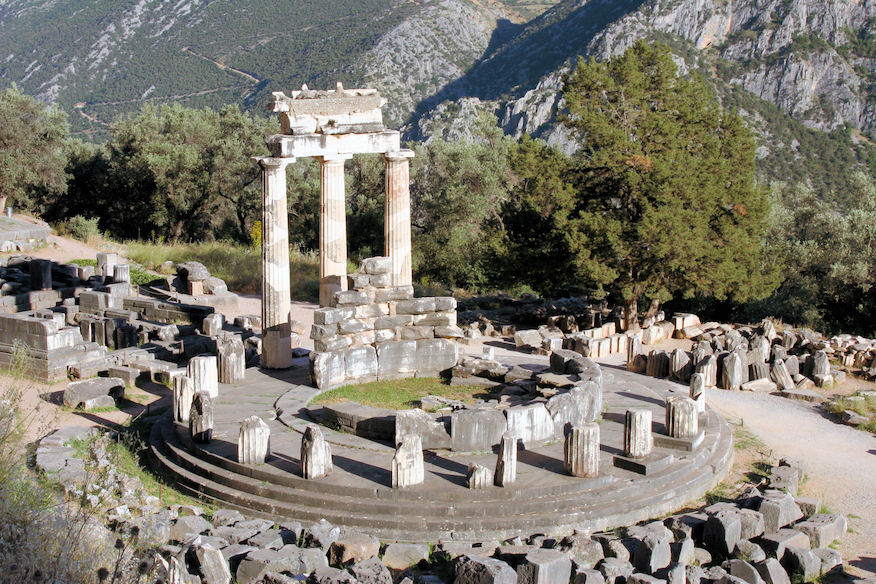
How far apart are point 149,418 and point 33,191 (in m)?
30.7

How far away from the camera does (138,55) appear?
263 feet

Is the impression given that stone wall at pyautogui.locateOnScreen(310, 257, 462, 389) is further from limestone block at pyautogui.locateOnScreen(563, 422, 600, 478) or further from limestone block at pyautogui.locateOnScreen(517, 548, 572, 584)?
limestone block at pyautogui.locateOnScreen(517, 548, 572, 584)

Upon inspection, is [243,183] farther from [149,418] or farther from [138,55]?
[138,55]

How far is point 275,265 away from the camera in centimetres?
1764

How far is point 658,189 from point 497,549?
1467 centimetres

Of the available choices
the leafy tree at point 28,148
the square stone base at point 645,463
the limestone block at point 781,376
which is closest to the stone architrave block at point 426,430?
the square stone base at point 645,463

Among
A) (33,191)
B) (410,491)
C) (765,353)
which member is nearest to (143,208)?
(33,191)

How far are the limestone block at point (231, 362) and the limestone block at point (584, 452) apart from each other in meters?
7.46

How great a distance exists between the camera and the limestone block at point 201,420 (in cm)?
1347

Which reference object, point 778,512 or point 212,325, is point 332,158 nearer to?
point 212,325

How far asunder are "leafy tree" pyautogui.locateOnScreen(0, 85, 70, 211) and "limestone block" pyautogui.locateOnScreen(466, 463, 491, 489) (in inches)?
1357

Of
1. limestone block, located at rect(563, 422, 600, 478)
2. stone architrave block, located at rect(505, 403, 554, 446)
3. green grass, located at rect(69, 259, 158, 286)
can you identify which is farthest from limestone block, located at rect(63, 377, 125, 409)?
green grass, located at rect(69, 259, 158, 286)

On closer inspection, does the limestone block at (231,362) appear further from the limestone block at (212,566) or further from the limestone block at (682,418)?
the limestone block at (682,418)

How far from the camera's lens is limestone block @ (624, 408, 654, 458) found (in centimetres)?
1290
